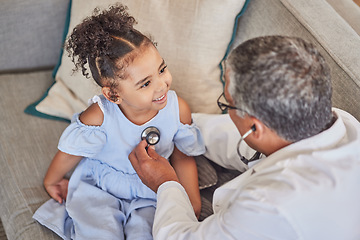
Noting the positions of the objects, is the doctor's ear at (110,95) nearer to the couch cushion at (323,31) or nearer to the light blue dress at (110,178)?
the light blue dress at (110,178)

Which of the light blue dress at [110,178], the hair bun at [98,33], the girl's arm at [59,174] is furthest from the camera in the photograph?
the girl's arm at [59,174]

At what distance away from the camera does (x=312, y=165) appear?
84 cm

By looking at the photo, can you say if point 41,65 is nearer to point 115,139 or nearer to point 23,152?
point 23,152

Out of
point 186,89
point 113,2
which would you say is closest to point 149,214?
point 186,89

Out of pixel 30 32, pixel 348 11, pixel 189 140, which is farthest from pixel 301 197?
pixel 30 32

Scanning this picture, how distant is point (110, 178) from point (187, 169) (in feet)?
0.90

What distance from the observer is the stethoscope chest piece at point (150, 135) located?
1.25 m

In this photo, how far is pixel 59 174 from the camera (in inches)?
52.8

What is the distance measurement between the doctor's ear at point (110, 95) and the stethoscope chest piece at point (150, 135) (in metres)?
0.14

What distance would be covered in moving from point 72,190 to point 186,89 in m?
0.57

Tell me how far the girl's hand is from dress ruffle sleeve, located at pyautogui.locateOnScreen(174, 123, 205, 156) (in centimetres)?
44

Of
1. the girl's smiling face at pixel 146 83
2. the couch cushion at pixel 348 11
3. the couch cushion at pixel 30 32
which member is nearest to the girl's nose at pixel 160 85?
the girl's smiling face at pixel 146 83

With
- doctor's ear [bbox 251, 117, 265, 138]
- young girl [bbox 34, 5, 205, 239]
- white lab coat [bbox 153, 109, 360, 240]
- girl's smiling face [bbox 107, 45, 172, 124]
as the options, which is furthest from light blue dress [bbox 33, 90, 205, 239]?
doctor's ear [bbox 251, 117, 265, 138]

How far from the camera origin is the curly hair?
1083 millimetres
